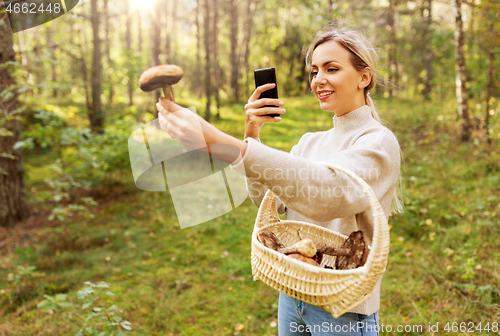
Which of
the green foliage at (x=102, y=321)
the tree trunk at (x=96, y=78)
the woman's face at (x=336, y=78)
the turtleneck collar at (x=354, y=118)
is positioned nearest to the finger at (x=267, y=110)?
the woman's face at (x=336, y=78)

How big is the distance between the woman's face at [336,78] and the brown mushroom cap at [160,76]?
584mm

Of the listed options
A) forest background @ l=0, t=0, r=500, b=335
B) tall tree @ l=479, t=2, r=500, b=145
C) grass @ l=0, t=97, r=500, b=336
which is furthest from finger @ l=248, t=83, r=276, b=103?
tall tree @ l=479, t=2, r=500, b=145

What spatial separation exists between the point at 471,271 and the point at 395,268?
0.76m

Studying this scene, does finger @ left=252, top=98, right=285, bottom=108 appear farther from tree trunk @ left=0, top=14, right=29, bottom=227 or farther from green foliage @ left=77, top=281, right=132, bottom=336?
tree trunk @ left=0, top=14, right=29, bottom=227

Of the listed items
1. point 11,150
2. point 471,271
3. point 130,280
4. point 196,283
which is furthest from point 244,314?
point 11,150

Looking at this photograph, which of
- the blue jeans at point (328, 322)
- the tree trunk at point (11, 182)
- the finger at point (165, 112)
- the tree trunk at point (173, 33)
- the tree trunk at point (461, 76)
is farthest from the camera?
the tree trunk at point (173, 33)

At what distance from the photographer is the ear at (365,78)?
4.00 ft

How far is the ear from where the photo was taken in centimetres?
122

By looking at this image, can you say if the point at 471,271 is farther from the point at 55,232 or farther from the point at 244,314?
the point at 55,232

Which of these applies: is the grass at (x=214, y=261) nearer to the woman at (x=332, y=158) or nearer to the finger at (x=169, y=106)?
the woman at (x=332, y=158)

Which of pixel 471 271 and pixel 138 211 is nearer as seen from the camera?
pixel 471 271

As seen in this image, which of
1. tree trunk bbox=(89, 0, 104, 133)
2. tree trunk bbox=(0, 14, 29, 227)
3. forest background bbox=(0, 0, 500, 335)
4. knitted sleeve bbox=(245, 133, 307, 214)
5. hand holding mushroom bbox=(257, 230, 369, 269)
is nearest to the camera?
hand holding mushroom bbox=(257, 230, 369, 269)

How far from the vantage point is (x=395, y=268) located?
3.37 m

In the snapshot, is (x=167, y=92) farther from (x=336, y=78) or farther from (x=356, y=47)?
(x=356, y=47)
